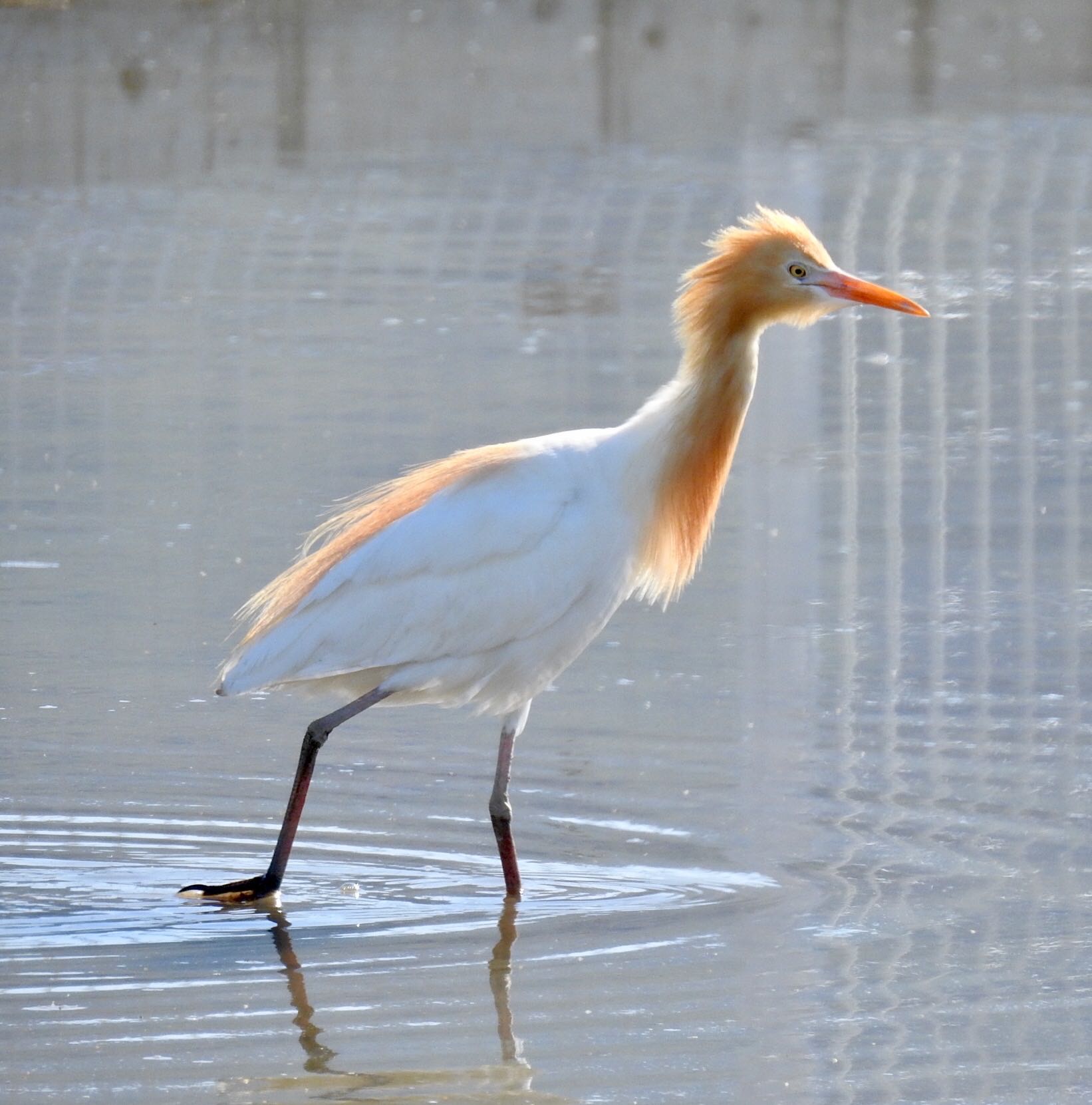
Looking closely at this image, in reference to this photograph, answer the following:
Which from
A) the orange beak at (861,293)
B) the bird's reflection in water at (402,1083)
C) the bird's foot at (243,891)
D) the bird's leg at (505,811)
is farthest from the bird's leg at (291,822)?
the orange beak at (861,293)

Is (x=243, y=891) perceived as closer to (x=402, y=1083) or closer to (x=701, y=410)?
(x=402, y=1083)

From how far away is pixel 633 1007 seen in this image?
4941 millimetres

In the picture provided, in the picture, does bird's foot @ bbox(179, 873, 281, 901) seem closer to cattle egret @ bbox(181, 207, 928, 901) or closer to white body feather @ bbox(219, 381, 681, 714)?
cattle egret @ bbox(181, 207, 928, 901)

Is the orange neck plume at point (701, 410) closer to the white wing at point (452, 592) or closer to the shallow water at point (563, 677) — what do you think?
the white wing at point (452, 592)

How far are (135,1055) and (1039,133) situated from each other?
15.5m

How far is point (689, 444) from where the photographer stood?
20.9ft

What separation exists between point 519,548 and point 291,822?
815 mm

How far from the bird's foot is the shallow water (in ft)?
0.18

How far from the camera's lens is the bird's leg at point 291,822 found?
5.76 meters

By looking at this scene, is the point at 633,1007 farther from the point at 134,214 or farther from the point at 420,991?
A: the point at 134,214

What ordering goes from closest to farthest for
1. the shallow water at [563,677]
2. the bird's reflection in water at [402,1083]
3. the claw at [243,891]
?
1. the bird's reflection in water at [402,1083]
2. the shallow water at [563,677]
3. the claw at [243,891]

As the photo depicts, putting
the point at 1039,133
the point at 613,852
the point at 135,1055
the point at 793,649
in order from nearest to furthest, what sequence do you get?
the point at 135,1055 < the point at 613,852 < the point at 793,649 < the point at 1039,133

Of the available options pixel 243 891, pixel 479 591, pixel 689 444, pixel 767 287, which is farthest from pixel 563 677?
pixel 243 891

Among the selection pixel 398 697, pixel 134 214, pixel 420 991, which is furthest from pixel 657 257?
pixel 420 991
